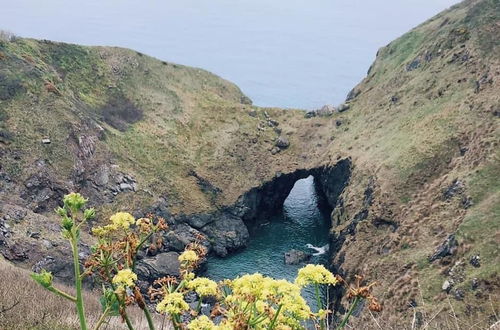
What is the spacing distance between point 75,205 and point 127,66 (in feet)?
325

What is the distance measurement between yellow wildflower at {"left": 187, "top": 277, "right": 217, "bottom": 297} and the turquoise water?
192 feet

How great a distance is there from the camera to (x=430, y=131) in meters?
70.1

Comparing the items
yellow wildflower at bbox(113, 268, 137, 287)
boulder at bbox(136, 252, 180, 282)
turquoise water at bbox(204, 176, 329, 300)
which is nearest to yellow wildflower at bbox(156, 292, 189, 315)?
yellow wildflower at bbox(113, 268, 137, 287)

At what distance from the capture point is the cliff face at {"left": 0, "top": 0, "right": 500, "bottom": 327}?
176 feet

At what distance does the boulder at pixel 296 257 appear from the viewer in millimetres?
69644

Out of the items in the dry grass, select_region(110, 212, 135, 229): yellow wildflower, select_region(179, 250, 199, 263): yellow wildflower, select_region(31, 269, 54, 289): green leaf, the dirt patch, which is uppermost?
the dirt patch

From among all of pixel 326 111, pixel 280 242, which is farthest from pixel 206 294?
pixel 326 111

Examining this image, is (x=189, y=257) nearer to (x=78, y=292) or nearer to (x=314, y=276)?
(x=314, y=276)

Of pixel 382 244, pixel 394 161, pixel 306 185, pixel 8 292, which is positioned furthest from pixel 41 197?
pixel 306 185

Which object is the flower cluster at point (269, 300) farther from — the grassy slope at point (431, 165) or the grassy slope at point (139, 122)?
the grassy slope at point (139, 122)

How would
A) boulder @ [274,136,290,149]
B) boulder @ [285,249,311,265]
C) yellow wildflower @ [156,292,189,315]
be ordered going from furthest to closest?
boulder @ [274,136,290,149] < boulder @ [285,249,311,265] < yellow wildflower @ [156,292,189,315]

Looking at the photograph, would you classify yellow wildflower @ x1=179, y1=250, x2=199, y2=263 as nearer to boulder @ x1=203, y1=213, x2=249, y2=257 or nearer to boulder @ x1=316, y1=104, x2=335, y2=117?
boulder @ x1=203, y1=213, x2=249, y2=257

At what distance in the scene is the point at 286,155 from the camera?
9069cm

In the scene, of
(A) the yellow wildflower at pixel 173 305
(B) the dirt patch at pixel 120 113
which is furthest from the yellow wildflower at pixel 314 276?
(B) the dirt patch at pixel 120 113
